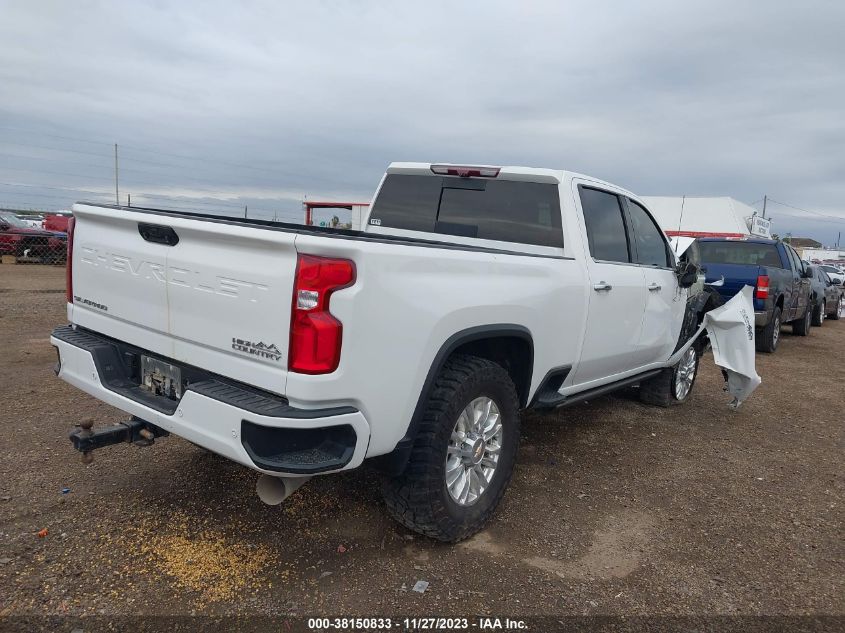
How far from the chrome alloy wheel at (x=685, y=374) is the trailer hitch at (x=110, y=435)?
190 inches

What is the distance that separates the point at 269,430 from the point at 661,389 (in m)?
4.74

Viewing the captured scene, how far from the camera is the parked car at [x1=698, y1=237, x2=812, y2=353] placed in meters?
9.44

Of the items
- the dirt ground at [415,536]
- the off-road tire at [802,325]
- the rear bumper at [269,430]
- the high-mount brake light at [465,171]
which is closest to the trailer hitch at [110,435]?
the rear bumper at [269,430]

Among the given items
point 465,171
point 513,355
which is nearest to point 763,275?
point 465,171

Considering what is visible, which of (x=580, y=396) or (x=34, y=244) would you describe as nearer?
(x=580, y=396)

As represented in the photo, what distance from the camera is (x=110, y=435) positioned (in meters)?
2.99

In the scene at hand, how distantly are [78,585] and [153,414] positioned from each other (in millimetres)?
787

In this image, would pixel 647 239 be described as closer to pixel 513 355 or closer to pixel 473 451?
pixel 513 355

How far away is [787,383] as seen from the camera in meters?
7.91

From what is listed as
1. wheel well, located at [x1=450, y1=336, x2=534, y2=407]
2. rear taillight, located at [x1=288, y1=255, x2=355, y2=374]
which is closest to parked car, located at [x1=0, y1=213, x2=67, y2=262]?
wheel well, located at [x1=450, y1=336, x2=534, y2=407]

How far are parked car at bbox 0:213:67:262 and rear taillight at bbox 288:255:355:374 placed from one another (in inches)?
→ 693

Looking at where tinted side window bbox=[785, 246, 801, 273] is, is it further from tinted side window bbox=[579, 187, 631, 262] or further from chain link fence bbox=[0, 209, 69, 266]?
chain link fence bbox=[0, 209, 69, 266]

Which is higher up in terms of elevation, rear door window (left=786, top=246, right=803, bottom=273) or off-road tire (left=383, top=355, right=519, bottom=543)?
rear door window (left=786, top=246, right=803, bottom=273)

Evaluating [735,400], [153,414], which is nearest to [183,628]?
[153,414]
